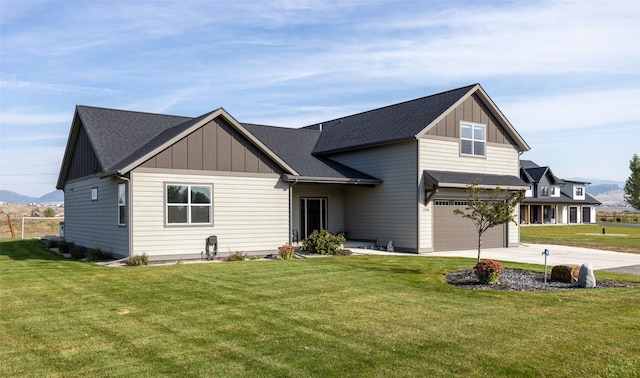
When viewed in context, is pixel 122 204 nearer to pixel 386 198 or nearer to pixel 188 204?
pixel 188 204

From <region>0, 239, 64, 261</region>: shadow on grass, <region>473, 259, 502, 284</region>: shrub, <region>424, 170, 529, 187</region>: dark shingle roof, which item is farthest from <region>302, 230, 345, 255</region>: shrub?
<region>0, 239, 64, 261</region>: shadow on grass

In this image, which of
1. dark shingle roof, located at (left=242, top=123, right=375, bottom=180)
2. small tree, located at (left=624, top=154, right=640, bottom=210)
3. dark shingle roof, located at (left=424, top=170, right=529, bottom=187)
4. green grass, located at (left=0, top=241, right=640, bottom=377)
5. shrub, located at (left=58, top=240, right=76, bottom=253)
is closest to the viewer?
green grass, located at (left=0, top=241, right=640, bottom=377)

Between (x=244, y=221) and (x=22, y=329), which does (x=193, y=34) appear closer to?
(x=244, y=221)

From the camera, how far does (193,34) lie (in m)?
16.8

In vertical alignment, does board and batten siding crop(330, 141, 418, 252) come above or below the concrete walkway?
above

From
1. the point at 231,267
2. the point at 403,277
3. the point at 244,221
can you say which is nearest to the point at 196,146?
the point at 244,221

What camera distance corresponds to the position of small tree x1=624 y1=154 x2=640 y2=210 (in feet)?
230

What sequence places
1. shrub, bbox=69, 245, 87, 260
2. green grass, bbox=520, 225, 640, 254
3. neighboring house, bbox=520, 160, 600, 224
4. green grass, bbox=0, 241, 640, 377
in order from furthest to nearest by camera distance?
neighboring house, bbox=520, 160, 600, 224
green grass, bbox=520, 225, 640, 254
shrub, bbox=69, 245, 87, 260
green grass, bbox=0, 241, 640, 377

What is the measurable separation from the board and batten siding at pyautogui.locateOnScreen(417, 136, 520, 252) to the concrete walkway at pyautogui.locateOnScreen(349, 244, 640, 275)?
949 millimetres

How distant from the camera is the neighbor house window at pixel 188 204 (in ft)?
59.6

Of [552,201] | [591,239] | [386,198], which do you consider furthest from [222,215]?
[552,201]

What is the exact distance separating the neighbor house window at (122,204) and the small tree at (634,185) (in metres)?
70.2

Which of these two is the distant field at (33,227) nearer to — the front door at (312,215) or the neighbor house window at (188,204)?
the front door at (312,215)

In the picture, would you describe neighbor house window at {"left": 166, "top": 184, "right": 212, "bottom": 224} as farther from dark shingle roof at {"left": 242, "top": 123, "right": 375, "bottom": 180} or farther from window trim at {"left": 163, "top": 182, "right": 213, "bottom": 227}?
dark shingle roof at {"left": 242, "top": 123, "right": 375, "bottom": 180}
